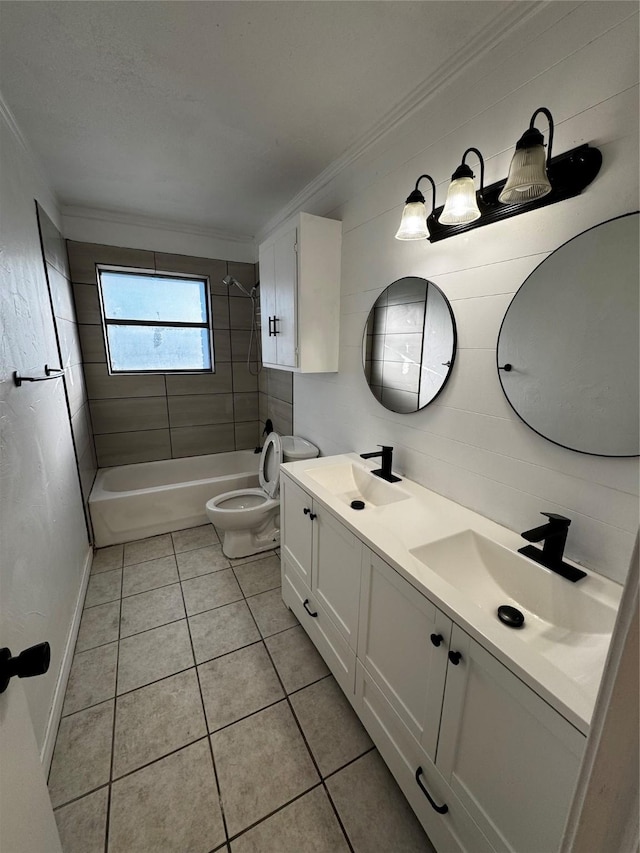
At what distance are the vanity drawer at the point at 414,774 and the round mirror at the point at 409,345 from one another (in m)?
1.15

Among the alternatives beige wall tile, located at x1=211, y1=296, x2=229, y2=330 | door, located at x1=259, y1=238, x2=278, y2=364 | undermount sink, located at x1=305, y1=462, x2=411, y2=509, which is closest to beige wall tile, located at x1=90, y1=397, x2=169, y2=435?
beige wall tile, located at x1=211, y1=296, x2=229, y2=330

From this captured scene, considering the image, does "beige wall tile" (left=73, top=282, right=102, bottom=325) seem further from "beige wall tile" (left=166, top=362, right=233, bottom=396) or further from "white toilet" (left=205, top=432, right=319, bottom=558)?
"white toilet" (left=205, top=432, right=319, bottom=558)

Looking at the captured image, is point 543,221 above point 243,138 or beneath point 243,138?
beneath

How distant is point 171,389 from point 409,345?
241 centimetres

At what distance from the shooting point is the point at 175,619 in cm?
190

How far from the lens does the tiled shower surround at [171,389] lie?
9.07 feet

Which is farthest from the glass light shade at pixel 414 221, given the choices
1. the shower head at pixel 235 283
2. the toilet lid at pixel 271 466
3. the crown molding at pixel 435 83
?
the shower head at pixel 235 283

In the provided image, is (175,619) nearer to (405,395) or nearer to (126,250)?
(405,395)

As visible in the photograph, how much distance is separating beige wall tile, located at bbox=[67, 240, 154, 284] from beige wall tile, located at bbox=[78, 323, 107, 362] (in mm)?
363

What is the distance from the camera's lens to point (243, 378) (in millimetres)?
3428

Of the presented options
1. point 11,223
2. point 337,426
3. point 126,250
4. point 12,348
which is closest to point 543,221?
point 337,426

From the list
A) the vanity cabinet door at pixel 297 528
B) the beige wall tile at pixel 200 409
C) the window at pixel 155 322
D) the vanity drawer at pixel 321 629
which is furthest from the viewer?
the beige wall tile at pixel 200 409

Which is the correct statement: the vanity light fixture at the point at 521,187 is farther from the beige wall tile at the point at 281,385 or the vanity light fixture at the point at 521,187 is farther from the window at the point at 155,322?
the window at the point at 155,322

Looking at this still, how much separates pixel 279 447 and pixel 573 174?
2.01m
